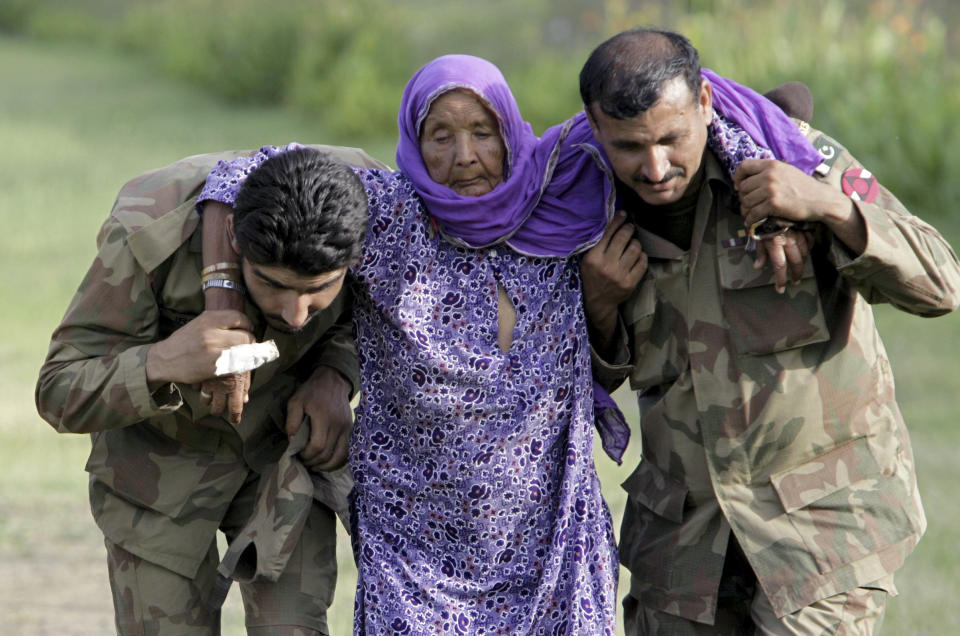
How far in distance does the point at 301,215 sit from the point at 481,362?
2.07ft

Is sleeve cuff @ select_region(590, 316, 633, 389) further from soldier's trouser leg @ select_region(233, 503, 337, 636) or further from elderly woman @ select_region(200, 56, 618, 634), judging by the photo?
soldier's trouser leg @ select_region(233, 503, 337, 636)

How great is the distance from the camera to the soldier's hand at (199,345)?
3355 millimetres

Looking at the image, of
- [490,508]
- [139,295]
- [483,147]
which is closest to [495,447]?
[490,508]

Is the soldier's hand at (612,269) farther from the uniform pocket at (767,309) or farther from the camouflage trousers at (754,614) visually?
the camouflage trousers at (754,614)

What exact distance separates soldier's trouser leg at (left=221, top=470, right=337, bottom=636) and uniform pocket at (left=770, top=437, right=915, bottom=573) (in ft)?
4.36

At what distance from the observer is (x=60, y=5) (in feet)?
97.1

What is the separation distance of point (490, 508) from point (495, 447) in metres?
0.17

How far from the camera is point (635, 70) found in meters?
3.39

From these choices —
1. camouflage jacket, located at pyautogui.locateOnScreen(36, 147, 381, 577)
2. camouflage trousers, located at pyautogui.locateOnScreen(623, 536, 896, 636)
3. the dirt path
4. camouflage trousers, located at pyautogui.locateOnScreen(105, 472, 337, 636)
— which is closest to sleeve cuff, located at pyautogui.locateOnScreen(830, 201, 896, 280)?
camouflage trousers, located at pyautogui.locateOnScreen(623, 536, 896, 636)

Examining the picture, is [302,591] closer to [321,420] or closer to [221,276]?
[321,420]

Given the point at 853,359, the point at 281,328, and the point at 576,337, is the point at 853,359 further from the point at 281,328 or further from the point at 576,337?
the point at 281,328

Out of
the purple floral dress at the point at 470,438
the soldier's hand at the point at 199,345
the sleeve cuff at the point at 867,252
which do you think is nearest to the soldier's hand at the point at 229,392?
the soldier's hand at the point at 199,345

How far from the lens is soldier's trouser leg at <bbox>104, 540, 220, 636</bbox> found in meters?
3.92

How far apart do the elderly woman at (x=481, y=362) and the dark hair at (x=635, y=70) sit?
0.66ft
